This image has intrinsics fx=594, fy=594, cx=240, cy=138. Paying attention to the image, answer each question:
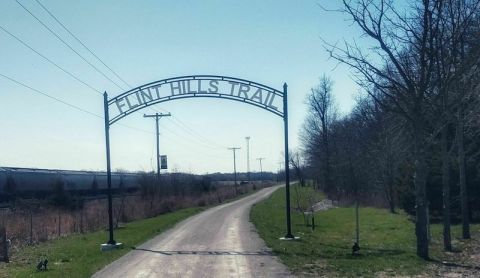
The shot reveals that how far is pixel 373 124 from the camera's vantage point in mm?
40875

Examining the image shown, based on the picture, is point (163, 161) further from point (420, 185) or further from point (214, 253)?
point (420, 185)

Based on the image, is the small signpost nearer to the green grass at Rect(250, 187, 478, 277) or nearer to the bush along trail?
the green grass at Rect(250, 187, 478, 277)

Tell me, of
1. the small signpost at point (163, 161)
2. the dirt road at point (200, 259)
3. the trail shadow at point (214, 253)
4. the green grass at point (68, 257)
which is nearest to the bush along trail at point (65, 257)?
the green grass at point (68, 257)

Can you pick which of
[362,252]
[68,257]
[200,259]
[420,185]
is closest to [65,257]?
[68,257]

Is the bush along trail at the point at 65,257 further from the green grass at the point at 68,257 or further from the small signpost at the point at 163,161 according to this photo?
the small signpost at the point at 163,161

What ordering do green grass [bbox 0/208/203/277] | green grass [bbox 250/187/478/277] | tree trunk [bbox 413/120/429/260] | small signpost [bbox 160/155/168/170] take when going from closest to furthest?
green grass [bbox 250/187/478/277] → green grass [bbox 0/208/203/277] → tree trunk [bbox 413/120/429/260] → small signpost [bbox 160/155/168/170]

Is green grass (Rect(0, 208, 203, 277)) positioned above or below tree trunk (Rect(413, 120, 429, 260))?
below

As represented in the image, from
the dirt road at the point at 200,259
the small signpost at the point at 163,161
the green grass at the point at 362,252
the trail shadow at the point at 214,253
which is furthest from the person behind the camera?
the small signpost at the point at 163,161

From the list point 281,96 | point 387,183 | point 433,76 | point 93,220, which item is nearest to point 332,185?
point 387,183

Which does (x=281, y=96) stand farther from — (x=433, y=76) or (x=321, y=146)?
(x=321, y=146)

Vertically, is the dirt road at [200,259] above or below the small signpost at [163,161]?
below

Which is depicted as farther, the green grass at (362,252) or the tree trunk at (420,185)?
the tree trunk at (420,185)

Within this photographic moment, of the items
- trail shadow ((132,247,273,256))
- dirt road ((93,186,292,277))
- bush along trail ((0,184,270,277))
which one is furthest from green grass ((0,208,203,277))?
trail shadow ((132,247,273,256))

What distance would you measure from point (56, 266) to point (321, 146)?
5915 cm
